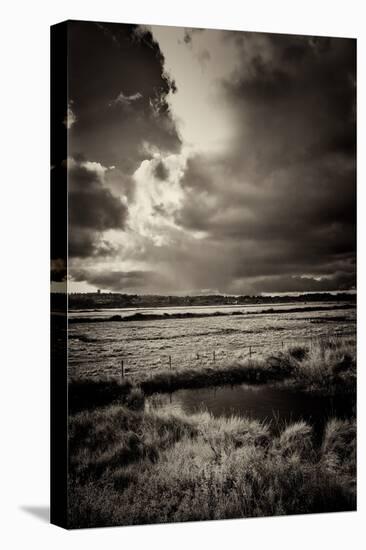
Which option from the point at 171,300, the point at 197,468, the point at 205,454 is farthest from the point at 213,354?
the point at 197,468

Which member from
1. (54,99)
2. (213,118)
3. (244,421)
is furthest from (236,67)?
(244,421)

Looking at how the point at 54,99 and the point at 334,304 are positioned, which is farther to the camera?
the point at 334,304

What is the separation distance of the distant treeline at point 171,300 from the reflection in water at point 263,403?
798 millimetres

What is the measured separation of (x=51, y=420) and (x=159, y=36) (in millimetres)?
3609

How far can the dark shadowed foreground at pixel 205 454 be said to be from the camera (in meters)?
11.9

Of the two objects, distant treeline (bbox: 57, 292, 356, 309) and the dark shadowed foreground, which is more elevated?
distant treeline (bbox: 57, 292, 356, 309)

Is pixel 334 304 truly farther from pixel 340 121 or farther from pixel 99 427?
pixel 99 427

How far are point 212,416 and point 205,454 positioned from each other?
0.36m

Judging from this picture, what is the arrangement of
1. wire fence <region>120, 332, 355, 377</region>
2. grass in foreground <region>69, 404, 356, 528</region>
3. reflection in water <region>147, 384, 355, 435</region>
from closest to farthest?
grass in foreground <region>69, 404, 356, 528</region>
wire fence <region>120, 332, 355, 377</region>
reflection in water <region>147, 384, 355, 435</region>

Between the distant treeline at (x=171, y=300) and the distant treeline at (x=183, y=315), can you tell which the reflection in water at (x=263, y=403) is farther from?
the distant treeline at (x=171, y=300)

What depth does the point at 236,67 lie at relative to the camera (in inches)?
497

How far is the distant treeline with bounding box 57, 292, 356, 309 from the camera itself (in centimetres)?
1193

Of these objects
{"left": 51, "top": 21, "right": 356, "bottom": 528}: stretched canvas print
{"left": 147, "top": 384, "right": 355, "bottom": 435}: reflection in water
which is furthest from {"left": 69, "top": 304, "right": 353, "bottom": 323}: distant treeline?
{"left": 147, "top": 384, "right": 355, "bottom": 435}: reflection in water

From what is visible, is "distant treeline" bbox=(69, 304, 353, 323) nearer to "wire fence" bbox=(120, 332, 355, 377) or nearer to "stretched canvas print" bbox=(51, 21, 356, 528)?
"stretched canvas print" bbox=(51, 21, 356, 528)
